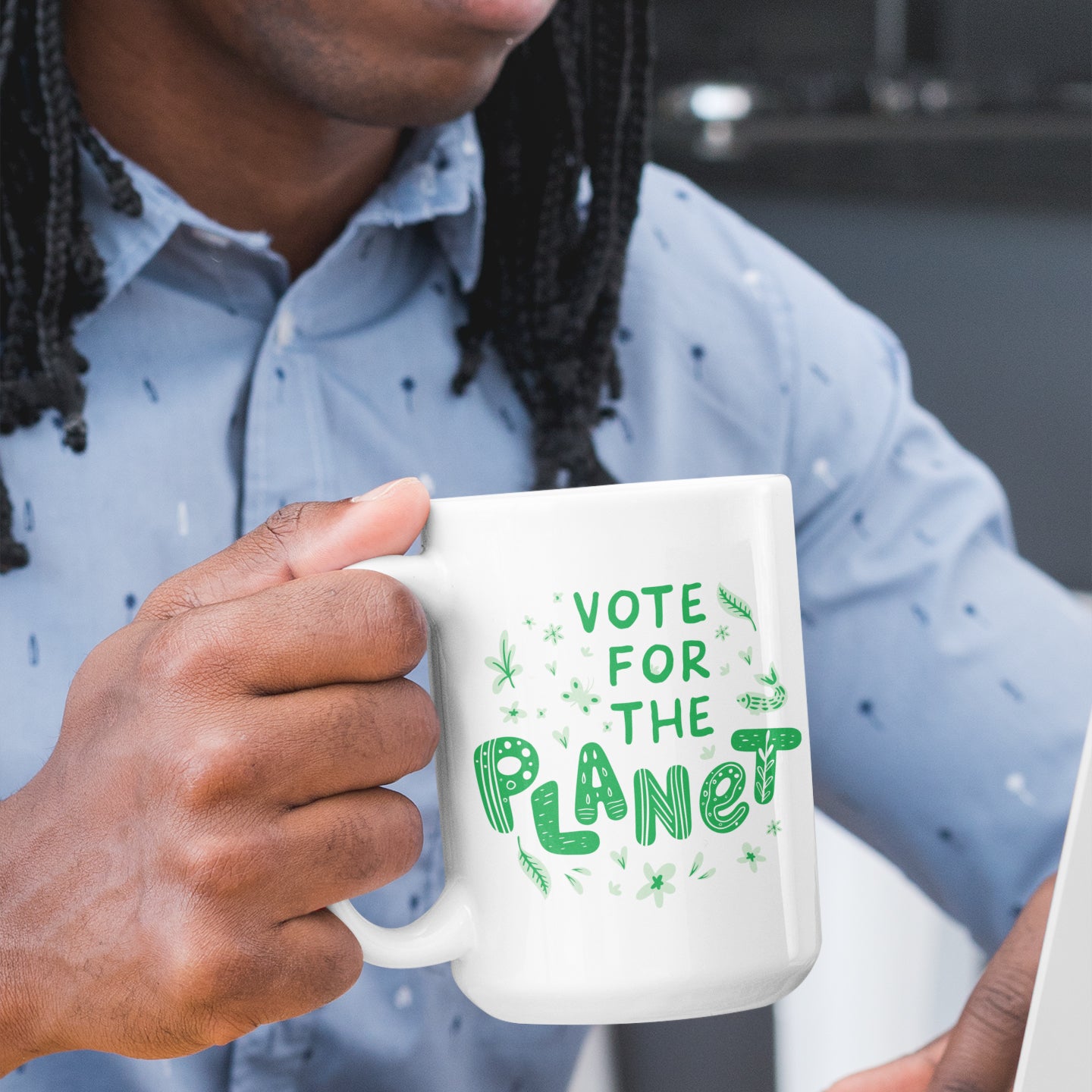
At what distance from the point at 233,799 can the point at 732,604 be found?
0.57 ft

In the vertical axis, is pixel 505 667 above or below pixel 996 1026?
above

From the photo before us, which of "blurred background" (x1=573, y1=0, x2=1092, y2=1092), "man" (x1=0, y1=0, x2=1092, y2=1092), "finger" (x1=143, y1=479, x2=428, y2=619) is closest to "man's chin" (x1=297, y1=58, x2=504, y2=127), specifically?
"man" (x1=0, y1=0, x2=1092, y2=1092)

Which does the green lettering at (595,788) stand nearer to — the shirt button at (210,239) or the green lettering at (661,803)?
the green lettering at (661,803)

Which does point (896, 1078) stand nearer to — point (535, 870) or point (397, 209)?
point (535, 870)

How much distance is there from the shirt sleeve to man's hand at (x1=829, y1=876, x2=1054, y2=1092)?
23 cm

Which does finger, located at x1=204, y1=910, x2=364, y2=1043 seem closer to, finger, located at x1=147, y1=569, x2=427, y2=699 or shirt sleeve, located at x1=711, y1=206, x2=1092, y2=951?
finger, located at x1=147, y1=569, x2=427, y2=699

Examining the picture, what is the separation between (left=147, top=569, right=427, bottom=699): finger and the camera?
420mm

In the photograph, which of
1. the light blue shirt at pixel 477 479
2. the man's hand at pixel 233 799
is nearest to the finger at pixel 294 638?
the man's hand at pixel 233 799

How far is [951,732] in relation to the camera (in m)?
0.83

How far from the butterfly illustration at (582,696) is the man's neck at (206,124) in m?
0.44

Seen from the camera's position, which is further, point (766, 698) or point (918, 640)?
point (918, 640)

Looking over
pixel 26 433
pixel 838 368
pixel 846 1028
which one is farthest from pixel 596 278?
pixel 846 1028

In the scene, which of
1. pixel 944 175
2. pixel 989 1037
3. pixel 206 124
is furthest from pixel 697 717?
pixel 944 175

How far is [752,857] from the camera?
1.41 feet
